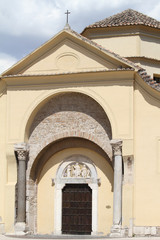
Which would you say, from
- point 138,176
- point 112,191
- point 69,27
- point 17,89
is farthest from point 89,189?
point 69,27

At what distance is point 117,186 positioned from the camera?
18.5m

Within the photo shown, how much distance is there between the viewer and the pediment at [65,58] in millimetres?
19312

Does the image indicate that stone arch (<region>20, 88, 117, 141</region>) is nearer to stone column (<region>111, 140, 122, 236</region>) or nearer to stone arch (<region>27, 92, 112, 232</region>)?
stone arch (<region>27, 92, 112, 232</region>)

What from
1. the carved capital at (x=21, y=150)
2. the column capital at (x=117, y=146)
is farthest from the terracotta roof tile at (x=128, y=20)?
the carved capital at (x=21, y=150)

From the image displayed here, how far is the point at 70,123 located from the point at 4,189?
3.37 metres

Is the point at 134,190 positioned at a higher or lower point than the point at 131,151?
lower

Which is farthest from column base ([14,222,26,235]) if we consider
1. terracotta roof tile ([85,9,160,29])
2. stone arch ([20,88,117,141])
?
terracotta roof tile ([85,9,160,29])

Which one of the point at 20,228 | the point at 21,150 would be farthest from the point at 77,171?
the point at 20,228

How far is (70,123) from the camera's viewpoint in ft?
65.0

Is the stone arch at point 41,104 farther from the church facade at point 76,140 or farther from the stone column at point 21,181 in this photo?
the stone column at point 21,181

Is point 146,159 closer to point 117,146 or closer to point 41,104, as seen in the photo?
point 117,146

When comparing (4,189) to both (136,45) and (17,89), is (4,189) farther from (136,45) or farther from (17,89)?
(136,45)

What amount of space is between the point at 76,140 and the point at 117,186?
2629 mm

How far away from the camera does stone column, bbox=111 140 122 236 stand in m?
18.3
